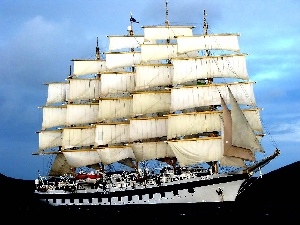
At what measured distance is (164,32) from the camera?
68.6 meters

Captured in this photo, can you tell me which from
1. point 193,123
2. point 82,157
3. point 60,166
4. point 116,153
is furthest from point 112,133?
point 193,123

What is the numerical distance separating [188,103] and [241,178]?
40.6 feet

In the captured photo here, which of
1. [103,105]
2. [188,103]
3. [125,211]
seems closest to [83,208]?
[125,211]

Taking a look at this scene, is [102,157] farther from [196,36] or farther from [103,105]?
[196,36]

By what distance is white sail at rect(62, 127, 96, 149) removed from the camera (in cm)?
7006

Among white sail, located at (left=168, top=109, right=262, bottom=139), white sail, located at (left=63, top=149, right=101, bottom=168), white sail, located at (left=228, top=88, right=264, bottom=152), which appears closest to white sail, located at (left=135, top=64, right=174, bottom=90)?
white sail, located at (left=168, top=109, right=262, bottom=139)

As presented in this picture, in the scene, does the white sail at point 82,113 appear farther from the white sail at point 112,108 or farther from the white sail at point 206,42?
the white sail at point 206,42

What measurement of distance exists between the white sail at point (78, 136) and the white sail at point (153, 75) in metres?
11.9

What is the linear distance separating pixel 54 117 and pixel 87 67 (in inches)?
394

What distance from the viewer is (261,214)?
5375cm

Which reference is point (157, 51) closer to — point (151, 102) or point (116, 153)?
point (151, 102)

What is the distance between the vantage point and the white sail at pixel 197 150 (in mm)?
53594

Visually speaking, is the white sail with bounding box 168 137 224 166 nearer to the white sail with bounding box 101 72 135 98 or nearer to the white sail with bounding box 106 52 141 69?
the white sail with bounding box 101 72 135 98

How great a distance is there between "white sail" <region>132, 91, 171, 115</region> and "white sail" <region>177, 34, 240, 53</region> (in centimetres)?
671
